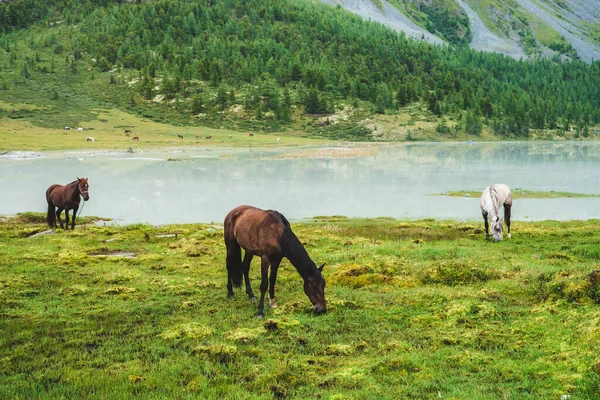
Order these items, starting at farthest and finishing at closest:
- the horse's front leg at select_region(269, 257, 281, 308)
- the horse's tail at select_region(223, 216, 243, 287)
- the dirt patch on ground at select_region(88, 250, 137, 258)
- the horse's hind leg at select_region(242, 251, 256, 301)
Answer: the dirt patch on ground at select_region(88, 250, 137, 258)
the horse's tail at select_region(223, 216, 243, 287)
the horse's hind leg at select_region(242, 251, 256, 301)
the horse's front leg at select_region(269, 257, 281, 308)

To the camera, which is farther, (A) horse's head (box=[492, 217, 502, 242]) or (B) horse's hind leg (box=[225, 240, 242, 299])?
(A) horse's head (box=[492, 217, 502, 242])

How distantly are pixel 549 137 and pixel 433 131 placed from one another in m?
49.4

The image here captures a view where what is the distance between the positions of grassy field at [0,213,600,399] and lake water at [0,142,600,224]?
15332mm

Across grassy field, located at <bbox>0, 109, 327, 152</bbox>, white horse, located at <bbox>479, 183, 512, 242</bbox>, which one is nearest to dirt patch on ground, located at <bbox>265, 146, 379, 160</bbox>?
grassy field, located at <bbox>0, 109, 327, 152</bbox>

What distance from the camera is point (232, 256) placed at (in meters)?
15.4

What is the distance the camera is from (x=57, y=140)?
11362 centimetres

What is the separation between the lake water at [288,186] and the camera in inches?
1483

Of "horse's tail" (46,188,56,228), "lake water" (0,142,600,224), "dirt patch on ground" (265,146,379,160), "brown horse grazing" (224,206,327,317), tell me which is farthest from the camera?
"dirt patch on ground" (265,146,379,160)

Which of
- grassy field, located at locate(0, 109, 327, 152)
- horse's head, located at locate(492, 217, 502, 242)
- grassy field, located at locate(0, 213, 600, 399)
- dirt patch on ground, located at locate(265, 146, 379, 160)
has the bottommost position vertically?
grassy field, located at locate(0, 213, 600, 399)

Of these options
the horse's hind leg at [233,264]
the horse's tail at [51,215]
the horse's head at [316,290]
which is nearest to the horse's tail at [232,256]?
the horse's hind leg at [233,264]

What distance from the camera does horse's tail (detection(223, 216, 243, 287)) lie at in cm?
1516

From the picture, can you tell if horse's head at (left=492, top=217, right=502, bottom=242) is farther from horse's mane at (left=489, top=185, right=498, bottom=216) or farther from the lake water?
the lake water

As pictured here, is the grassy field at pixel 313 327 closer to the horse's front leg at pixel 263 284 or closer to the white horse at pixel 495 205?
the horse's front leg at pixel 263 284

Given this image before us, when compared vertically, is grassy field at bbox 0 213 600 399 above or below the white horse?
below
